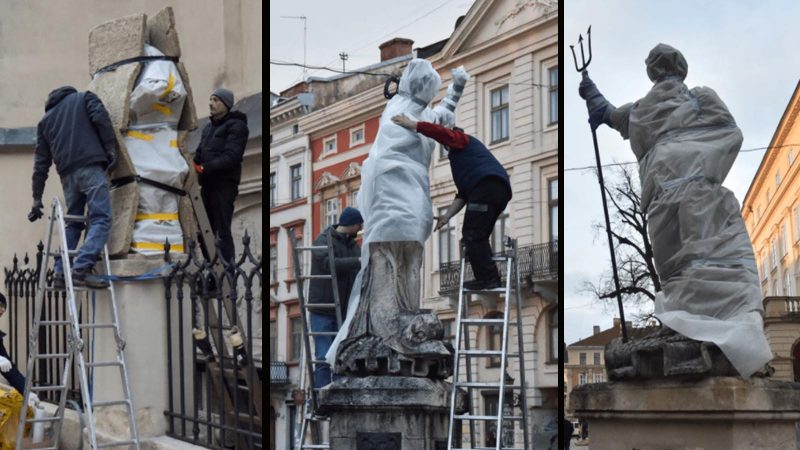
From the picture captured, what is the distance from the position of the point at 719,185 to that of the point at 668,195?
263 millimetres

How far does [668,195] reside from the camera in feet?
25.5

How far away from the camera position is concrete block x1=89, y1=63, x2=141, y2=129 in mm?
9273

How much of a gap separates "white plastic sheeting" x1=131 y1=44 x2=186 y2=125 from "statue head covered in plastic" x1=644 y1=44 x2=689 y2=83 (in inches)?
121

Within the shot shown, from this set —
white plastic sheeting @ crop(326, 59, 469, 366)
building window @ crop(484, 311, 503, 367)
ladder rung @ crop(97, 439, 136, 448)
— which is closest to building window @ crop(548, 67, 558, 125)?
white plastic sheeting @ crop(326, 59, 469, 366)

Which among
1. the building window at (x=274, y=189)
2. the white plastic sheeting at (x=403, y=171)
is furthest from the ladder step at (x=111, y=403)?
the building window at (x=274, y=189)

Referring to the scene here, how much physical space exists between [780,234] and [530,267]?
1.88 meters

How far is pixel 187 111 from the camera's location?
31.4ft

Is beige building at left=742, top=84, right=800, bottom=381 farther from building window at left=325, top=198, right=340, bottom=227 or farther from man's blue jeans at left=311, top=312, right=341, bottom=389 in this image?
building window at left=325, top=198, right=340, bottom=227

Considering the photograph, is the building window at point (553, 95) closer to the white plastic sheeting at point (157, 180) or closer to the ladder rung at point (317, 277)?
the ladder rung at point (317, 277)

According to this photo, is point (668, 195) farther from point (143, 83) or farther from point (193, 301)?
point (143, 83)

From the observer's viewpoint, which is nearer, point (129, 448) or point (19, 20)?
point (129, 448)

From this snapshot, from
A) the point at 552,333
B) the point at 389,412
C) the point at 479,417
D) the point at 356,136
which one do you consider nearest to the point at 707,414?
the point at 479,417

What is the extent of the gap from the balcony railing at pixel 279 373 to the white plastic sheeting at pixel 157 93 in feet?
5.87

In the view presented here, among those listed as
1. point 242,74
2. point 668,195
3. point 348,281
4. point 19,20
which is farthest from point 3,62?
point 668,195
